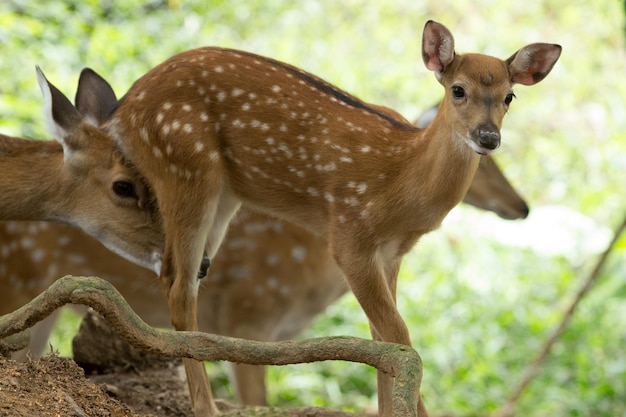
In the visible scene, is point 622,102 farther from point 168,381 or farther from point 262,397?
point 168,381

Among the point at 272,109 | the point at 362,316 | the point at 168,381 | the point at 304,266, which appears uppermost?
the point at 362,316

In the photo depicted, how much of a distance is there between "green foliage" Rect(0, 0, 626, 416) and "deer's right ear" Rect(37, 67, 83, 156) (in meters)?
1.74

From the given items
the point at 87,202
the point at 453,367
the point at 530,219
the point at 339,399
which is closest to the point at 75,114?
the point at 87,202

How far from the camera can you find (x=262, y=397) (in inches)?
227

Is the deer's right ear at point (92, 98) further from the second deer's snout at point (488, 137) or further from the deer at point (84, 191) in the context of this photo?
the second deer's snout at point (488, 137)

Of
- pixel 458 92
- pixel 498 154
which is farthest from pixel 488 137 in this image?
pixel 498 154

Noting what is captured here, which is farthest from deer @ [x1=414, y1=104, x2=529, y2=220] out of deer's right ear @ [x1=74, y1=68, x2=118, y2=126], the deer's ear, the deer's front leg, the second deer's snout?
the second deer's snout

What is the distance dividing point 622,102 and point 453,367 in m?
4.65

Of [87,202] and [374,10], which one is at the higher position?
[374,10]

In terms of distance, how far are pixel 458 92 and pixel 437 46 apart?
0.21m

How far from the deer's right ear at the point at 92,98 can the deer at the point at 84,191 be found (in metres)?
0.27

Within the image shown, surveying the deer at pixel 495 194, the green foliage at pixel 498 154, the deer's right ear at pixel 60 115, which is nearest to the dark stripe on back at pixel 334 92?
the deer's right ear at pixel 60 115

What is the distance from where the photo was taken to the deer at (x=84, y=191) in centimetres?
453

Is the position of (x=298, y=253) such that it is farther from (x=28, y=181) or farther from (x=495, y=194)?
(x=28, y=181)
